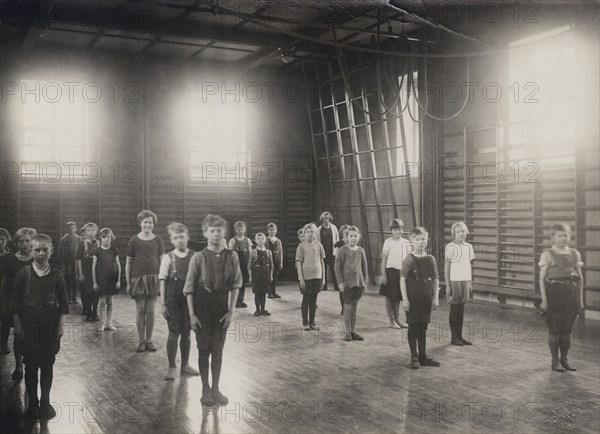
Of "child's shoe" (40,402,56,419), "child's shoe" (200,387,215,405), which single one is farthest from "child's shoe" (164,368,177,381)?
"child's shoe" (40,402,56,419)

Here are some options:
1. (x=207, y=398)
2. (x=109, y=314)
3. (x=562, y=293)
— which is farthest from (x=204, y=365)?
(x=109, y=314)

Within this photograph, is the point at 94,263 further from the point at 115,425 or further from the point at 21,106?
the point at 21,106

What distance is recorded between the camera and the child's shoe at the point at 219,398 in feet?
15.6

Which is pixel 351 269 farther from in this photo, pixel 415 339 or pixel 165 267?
pixel 165 267

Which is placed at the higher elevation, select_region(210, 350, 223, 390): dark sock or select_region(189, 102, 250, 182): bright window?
select_region(189, 102, 250, 182): bright window

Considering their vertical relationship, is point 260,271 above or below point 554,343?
above

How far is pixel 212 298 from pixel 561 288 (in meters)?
3.39

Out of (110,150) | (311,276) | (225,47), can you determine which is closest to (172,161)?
(110,150)

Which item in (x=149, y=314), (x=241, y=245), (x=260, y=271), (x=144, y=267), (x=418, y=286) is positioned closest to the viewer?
(x=418, y=286)

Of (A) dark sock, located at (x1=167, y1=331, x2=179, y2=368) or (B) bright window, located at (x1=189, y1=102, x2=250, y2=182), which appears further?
(B) bright window, located at (x1=189, y1=102, x2=250, y2=182)

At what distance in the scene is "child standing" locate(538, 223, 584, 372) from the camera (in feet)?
18.4

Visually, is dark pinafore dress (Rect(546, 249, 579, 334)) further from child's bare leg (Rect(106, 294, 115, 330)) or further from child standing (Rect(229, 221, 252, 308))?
child's bare leg (Rect(106, 294, 115, 330))

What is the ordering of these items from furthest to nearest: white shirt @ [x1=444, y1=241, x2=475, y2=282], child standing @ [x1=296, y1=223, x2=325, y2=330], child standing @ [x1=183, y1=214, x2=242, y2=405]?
child standing @ [x1=296, y1=223, x2=325, y2=330], white shirt @ [x1=444, y1=241, x2=475, y2=282], child standing @ [x1=183, y1=214, x2=242, y2=405]

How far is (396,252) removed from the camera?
7680 millimetres
